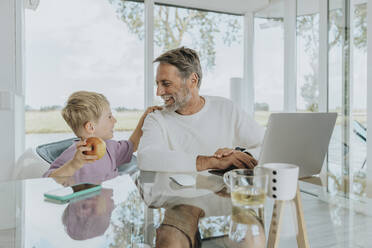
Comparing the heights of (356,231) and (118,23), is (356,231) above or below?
below

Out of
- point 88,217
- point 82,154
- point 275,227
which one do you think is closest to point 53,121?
point 82,154

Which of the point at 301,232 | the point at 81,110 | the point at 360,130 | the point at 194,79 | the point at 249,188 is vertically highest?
the point at 194,79

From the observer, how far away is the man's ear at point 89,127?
4.97 ft

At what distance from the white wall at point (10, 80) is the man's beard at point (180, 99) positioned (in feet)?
5.36

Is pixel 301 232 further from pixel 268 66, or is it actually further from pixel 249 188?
pixel 268 66

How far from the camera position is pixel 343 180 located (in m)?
1.65

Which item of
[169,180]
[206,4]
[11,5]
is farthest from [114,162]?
[206,4]

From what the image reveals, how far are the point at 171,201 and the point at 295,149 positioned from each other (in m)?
0.56

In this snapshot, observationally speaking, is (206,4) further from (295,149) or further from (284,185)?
(284,185)

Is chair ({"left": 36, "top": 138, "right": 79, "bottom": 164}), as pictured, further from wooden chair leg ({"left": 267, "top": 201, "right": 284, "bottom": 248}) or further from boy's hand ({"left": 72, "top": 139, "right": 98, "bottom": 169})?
wooden chair leg ({"left": 267, "top": 201, "right": 284, "bottom": 248})

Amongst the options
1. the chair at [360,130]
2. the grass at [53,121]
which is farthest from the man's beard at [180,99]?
the grass at [53,121]

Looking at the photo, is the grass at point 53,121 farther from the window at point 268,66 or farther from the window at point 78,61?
the window at point 268,66

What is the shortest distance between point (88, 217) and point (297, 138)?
83 centimetres

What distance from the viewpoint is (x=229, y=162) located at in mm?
1513
